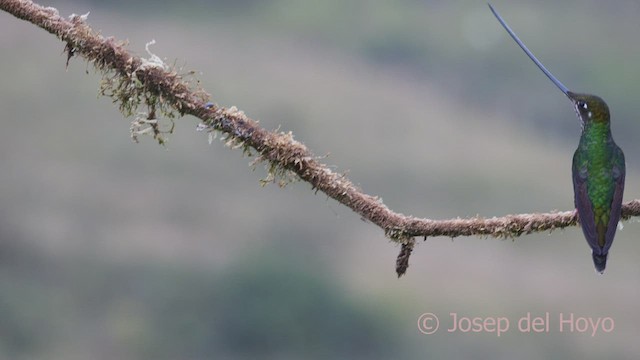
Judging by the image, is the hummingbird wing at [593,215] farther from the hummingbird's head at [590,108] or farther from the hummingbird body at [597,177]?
the hummingbird's head at [590,108]

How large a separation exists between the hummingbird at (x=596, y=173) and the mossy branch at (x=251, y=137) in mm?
50

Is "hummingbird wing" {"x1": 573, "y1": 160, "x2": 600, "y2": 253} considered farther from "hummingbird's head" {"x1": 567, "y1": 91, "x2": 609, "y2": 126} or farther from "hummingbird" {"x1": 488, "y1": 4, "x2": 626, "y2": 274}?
"hummingbird's head" {"x1": 567, "y1": 91, "x2": 609, "y2": 126}

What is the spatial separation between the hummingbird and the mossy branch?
0.05 m

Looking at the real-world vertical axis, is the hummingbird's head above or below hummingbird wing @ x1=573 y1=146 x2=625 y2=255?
above

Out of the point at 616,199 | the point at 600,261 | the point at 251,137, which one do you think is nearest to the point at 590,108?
the point at 616,199

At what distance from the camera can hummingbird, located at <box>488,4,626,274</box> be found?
1.46 metres

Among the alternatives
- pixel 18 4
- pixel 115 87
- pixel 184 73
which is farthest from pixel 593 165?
pixel 18 4

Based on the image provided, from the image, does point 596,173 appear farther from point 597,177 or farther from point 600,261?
point 600,261

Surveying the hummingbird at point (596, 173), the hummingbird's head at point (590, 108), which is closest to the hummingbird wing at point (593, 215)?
the hummingbird at point (596, 173)

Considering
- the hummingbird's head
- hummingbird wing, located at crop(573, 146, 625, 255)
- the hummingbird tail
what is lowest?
the hummingbird tail

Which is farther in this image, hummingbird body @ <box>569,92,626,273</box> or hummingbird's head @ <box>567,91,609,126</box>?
hummingbird's head @ <box>567,91,609,126</box>

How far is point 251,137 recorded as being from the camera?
1.47 metres

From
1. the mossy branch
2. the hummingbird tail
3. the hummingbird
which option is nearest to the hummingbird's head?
the hummingbird

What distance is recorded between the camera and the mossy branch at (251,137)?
1457 mm
